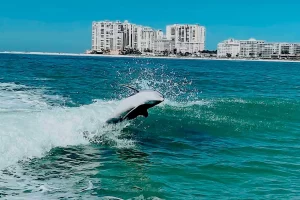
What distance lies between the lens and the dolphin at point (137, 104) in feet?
44.0

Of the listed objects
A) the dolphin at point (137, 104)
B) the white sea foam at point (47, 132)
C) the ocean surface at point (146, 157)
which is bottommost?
the ocean surface at point (146, 157)

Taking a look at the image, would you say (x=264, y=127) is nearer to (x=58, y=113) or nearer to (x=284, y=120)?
(x=284, y=120)

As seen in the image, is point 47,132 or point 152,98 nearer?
point 47,132

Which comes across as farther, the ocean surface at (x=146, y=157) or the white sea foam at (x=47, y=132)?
the white sea foam at (x=47, y=132)

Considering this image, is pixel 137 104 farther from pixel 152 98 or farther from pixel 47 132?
pixel 47 132

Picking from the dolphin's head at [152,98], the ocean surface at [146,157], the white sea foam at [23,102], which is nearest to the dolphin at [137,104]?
the dolphin's head at [152,98]

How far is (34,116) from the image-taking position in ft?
47.9

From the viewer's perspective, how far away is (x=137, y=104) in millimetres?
13742

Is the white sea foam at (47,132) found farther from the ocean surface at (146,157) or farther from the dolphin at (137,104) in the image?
the dolphin at (137,104)

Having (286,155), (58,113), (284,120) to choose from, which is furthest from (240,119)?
(58,113)

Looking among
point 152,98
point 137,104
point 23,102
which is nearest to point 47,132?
point 137,104

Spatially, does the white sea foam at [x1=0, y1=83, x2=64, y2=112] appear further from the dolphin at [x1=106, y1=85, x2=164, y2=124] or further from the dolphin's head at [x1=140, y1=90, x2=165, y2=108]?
the dolphin's head at [x1=140, y1=90, x2=165, y2=108]

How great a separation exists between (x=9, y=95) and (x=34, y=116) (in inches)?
368

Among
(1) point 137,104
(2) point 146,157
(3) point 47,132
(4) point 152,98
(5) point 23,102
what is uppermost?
(4) point 152,98
